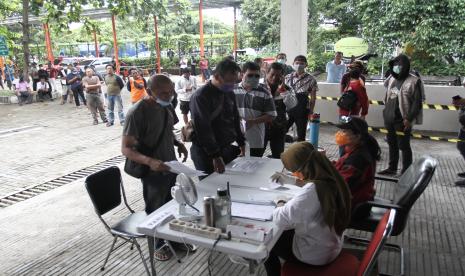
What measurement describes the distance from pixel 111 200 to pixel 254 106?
6.40ft

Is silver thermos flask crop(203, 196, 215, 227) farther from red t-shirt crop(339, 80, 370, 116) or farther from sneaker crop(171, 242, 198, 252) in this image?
red t-shirt crop(339, 80, 370, 116)

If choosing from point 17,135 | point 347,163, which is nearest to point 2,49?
point 17,135

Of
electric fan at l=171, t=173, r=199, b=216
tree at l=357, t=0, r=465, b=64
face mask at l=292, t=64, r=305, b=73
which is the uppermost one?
tree at l=357, t=0, r=465, b=64

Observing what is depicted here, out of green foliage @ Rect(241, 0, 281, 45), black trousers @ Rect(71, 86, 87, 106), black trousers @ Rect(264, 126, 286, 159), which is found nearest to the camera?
black trousers @ Rect(264, 126, 286, 159)

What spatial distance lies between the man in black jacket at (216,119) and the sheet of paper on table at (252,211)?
74cm

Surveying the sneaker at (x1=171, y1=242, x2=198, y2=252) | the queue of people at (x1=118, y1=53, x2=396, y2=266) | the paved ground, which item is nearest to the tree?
the paved ground

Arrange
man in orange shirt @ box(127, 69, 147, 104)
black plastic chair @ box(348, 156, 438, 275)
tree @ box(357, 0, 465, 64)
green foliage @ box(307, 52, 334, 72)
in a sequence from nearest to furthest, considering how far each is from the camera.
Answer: black plastic chair @ box(348, 156, 438, 275), man in orange shirt @ box(127, 69, 147, 104), tree @ box(357, 0, 465, 64), green foliage @ box(307, 52, 334, 72)

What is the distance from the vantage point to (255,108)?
Answer: 4.32 metres

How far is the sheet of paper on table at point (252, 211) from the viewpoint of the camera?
2279 millimetres

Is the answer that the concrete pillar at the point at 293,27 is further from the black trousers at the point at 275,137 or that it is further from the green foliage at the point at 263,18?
the green foliage at the point at 263,18

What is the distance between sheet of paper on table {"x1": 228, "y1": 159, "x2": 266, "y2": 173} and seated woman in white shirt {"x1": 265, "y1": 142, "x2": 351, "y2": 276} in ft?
3.37

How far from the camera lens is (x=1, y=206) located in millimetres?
4895

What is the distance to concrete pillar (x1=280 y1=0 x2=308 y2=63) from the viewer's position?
28.8 feet

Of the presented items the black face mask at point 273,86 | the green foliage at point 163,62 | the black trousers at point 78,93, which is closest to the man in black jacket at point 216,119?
the black face mask at point 273,86
